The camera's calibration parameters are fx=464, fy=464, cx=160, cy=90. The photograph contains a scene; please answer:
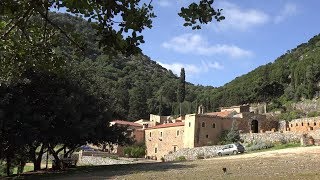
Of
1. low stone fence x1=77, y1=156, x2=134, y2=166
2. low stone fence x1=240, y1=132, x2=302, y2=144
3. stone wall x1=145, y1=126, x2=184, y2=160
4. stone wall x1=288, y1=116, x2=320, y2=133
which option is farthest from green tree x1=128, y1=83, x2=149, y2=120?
low stone fence x1=240, y1=132, x2=302, y2=144

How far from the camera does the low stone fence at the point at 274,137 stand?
169 ft

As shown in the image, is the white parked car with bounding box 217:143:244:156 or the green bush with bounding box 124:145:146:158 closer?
the white parked car with bounding box 217:143:244:156

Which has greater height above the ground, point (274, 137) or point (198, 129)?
point (198, 129)

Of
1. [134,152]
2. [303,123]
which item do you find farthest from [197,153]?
[303,123]

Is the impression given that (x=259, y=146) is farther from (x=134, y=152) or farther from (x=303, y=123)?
(x=134, y=152)

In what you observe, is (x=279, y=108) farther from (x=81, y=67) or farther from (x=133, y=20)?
(x=133, y=20)

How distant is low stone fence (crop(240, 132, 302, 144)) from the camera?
169ft

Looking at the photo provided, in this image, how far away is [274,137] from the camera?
52844mm

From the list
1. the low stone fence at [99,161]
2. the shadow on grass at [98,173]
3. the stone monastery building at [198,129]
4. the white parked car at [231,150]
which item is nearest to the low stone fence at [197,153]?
the white parked car at [231,150]

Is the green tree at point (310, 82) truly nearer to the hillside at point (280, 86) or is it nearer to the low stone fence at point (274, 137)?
the hillside at point (280, 86)

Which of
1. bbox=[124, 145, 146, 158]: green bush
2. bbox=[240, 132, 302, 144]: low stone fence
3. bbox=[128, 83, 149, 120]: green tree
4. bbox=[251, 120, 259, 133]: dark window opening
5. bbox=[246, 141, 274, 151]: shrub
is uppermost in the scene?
bbox=[128, 83, 149, 120]: green tree

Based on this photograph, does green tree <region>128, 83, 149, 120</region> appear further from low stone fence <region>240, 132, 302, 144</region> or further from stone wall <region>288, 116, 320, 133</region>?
low stone fence <region>240, 132, 302, 144</region>

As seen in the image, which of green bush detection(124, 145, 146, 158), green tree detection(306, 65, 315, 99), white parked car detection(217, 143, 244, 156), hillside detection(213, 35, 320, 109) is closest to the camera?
white parked car detection(217, 143, 244, 156)

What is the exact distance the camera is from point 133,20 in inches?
220
